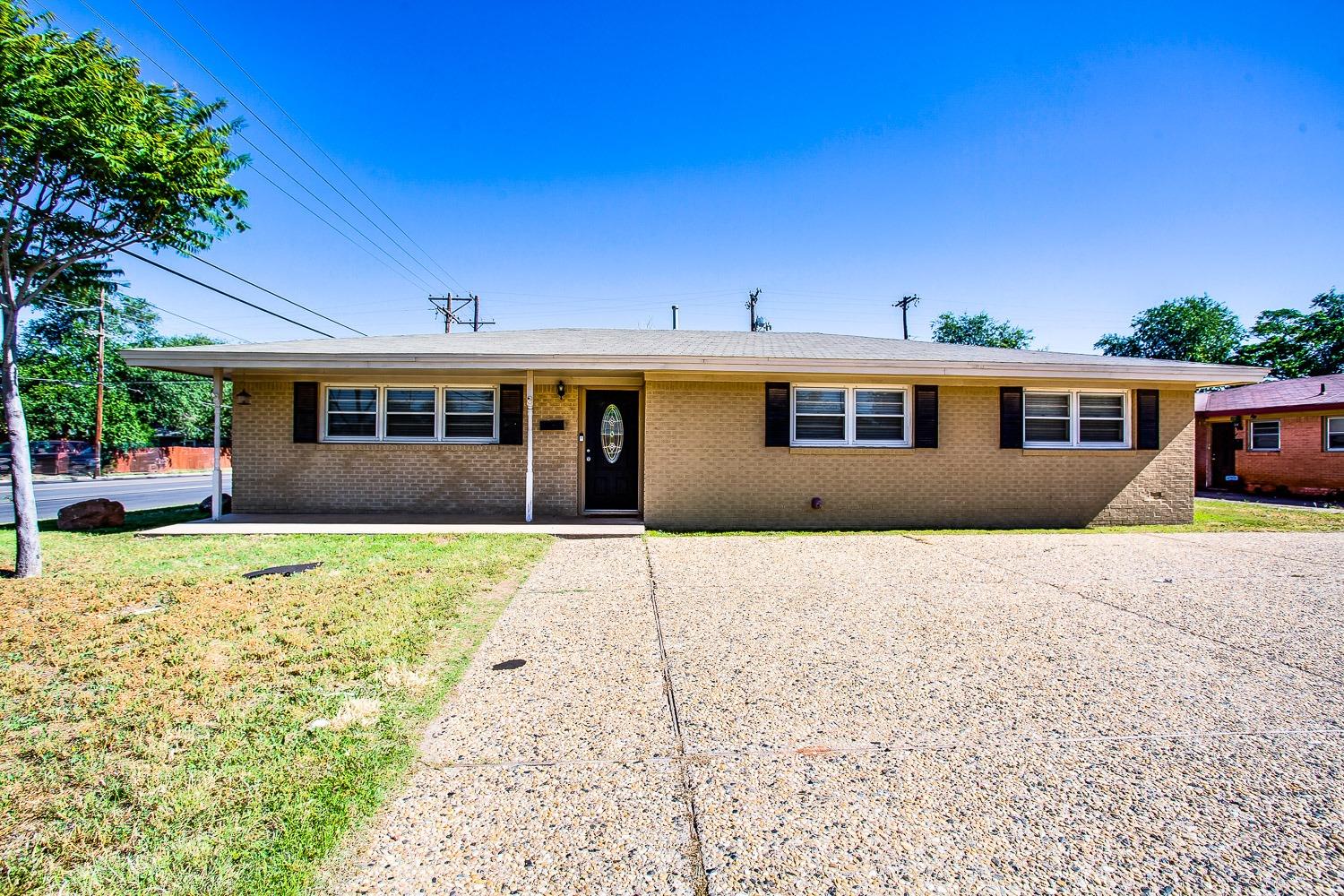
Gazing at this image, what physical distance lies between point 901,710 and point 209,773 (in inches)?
118

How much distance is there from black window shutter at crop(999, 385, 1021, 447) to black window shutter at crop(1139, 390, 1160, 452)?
2.07 metres

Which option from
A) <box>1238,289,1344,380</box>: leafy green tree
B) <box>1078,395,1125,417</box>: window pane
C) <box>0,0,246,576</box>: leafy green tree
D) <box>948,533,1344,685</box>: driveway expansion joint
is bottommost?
<box>948,533,1344,685</box>: driveway expansion joint

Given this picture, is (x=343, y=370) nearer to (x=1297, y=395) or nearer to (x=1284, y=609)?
(x=1284, y=609)

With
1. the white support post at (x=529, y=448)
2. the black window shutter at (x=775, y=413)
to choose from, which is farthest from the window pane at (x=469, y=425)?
the black window shutter at (x=775, y=413)

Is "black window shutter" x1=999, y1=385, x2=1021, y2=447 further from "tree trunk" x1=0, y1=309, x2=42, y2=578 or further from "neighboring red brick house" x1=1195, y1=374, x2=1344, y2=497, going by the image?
"tree trunk" x1=0, y1=309, x2=42, y2=578

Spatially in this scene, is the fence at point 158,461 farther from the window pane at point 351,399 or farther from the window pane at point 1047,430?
the window pane at point 1047,430

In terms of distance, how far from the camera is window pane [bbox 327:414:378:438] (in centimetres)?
979

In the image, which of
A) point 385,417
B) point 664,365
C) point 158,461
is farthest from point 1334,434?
point 158,461

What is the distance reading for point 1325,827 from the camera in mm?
2072

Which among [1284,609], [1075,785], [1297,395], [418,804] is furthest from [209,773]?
[1297,395]

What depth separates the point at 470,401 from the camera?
9922mm

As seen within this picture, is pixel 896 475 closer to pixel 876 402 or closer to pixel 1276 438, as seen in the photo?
pixel 876 402

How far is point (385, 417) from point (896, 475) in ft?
27.1

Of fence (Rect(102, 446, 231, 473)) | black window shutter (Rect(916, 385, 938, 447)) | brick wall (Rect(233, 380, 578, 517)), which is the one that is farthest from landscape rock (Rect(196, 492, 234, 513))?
fence (Rect(102, 446, 231, 473))
